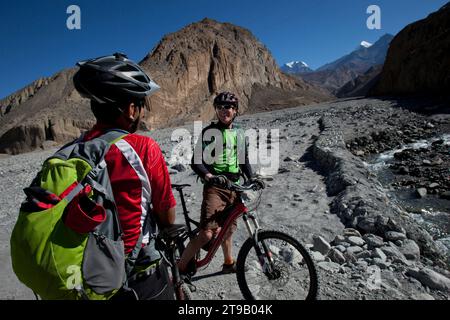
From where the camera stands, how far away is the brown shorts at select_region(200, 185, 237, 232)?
10.6ft

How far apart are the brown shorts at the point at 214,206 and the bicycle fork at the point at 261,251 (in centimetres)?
30

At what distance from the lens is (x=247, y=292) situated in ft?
10.4

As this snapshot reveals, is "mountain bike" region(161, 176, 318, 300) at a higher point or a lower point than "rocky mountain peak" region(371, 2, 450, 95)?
lower

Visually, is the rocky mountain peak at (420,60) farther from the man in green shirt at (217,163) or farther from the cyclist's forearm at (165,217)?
the cyclist's forearm at (165,217)

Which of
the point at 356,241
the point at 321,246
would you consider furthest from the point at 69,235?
the point at 356,241

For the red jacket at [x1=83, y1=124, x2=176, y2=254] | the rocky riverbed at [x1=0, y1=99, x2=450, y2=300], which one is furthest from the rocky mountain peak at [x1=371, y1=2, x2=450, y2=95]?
the red jacket at [x1=83, y1=124, x2=176, y2=254]

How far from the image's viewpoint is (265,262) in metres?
3.02

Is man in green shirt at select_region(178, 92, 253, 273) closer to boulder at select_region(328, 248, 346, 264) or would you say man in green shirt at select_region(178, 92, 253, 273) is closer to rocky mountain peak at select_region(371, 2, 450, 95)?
boulder at select_region(328, 248, 346, 264)

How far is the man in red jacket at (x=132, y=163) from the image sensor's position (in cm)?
149

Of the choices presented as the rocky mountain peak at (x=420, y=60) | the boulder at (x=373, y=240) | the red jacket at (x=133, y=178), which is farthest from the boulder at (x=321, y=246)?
the rocky mountain peak at (x=420, y=60)

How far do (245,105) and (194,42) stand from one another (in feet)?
50.4

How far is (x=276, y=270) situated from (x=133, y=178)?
6.85 ft

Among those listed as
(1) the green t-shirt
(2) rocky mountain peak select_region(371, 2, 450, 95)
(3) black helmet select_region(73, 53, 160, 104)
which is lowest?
(1) the green t-shirt
